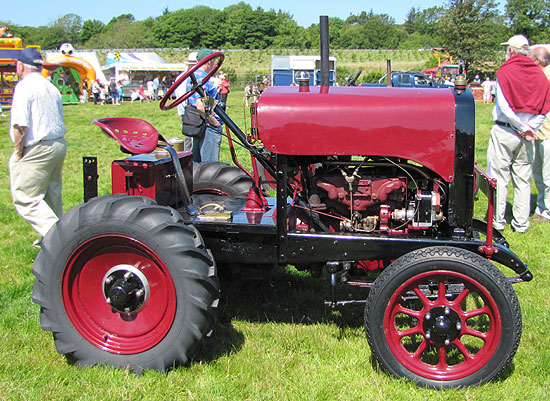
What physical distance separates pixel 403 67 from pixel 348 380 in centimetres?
5775

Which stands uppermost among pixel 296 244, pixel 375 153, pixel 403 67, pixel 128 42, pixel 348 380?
pixel 128 42

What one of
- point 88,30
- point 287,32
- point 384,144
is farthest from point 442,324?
point 88,30

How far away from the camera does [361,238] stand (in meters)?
3.25

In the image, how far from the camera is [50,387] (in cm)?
306

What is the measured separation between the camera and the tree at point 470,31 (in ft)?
156

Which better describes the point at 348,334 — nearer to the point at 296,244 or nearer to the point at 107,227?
the point at 296,244

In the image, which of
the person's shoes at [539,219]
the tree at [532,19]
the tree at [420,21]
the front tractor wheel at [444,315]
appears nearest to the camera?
the front tractor wheel at [444,315]

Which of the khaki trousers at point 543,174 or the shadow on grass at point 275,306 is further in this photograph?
the khaki trousers at point 543,174

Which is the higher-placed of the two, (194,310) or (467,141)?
(467,141)

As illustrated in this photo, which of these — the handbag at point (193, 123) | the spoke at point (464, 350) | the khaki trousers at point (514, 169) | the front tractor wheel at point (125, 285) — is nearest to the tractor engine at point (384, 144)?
the spoke at point (464, 350)

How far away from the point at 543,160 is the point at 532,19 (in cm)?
5566

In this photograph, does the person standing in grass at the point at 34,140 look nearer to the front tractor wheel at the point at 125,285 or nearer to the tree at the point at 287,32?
the front tractor wheel at the point at 125,285

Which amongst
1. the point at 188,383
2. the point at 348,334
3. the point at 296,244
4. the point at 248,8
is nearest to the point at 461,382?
the point at 348,334

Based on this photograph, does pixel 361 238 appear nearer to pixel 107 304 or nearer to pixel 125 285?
pixel 125 285
